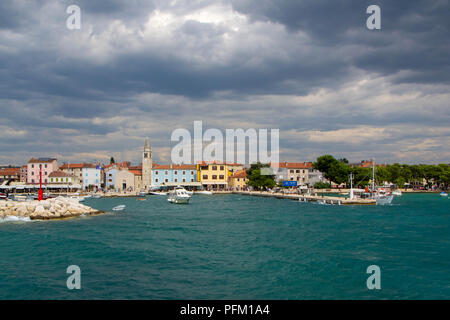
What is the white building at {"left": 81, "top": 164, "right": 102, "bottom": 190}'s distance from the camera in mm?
96250

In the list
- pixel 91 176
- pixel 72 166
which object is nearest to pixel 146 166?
pixel 91 176

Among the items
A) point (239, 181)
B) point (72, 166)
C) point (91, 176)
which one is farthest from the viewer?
point (72, 166)

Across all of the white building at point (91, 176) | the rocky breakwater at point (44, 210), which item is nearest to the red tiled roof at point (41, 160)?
the white building at point (91, 176)

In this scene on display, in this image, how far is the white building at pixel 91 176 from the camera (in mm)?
96250

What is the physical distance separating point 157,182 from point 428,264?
83.7m

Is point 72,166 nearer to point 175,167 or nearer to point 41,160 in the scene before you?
point 41,160

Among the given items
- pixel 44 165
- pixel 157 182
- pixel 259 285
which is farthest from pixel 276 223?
pixel 44 165

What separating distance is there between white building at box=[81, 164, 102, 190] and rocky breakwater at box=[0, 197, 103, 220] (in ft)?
204

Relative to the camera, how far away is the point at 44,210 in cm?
3344

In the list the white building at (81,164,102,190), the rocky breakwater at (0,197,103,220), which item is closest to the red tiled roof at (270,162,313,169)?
the white building at (81,164,102,190)

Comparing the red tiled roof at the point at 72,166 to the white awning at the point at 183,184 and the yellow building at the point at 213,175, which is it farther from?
the yellow building at the point at 213,175

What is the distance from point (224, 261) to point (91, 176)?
88.9m

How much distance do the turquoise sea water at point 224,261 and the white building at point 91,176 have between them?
235 ft
